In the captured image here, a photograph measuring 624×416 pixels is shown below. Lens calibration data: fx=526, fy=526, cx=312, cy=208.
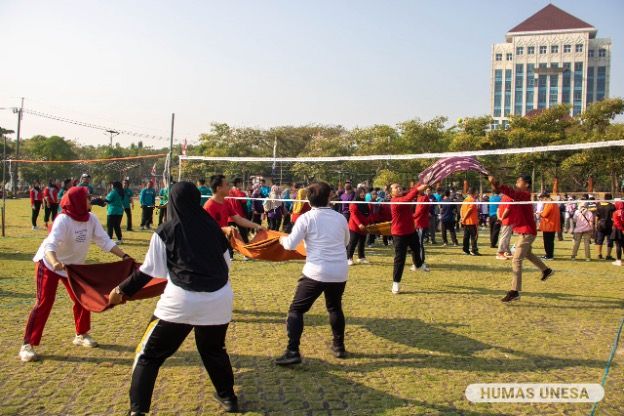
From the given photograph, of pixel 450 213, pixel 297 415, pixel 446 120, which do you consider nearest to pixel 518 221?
pixel 297 415

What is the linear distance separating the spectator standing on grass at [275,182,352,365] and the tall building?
11325 cm

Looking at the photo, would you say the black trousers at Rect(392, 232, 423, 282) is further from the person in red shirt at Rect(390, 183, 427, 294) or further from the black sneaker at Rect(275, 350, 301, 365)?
the black sneaker at Rect(275, 350, 301, 365)

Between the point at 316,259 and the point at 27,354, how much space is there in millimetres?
3262

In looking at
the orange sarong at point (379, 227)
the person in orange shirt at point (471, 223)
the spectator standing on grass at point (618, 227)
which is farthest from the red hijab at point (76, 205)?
the spectator standing on grass at point (618, 227)

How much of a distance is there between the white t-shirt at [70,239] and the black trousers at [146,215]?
14.3m

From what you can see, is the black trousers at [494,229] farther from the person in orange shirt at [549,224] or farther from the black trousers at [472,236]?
the person in orange shirt at [549,224]

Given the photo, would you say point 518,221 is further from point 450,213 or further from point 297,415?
point 450,213

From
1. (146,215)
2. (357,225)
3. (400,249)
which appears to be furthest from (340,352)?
(146,215)

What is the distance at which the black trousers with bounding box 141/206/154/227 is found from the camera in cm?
2014

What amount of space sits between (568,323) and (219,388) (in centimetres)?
557

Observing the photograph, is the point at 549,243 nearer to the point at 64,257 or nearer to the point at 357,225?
the point at 357,225

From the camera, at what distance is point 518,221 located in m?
9.06

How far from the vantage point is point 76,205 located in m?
5.97

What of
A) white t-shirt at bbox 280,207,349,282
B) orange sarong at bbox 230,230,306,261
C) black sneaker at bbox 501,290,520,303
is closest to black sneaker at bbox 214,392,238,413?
white t-shirt at bbox 280,207,349,282
